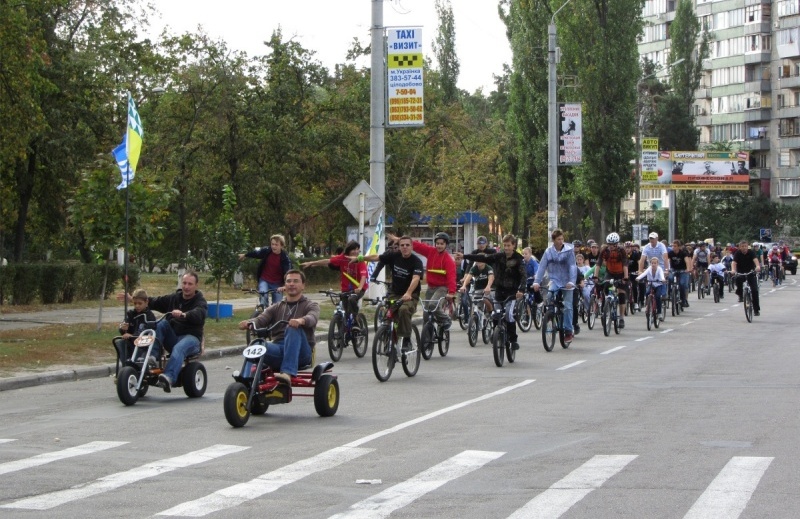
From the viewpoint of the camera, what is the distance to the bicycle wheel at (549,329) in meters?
21.6

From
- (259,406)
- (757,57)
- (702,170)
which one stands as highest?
(757,57)

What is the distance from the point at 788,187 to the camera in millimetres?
111750

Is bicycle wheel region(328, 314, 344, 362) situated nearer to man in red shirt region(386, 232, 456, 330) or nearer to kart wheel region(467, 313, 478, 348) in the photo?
man in red shirt region(386, 232, 456, 330)

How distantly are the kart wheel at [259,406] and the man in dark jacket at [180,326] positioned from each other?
1824mm

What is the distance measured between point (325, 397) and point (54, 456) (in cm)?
307

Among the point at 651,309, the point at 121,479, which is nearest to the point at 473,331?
the point at 651,309

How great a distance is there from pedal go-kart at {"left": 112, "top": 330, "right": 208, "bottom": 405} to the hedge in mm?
17523

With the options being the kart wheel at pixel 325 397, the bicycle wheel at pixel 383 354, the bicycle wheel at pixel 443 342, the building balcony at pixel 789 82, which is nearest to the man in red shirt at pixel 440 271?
the bicycle wheel at pixel 443 342

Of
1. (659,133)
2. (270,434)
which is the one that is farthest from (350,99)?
(659,133)

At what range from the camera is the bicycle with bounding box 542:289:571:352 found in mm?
21547

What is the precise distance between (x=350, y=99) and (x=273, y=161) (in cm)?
523

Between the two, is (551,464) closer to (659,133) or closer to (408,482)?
(408,482)

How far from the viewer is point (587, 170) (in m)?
59.7

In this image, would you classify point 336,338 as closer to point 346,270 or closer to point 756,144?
point 346,270
